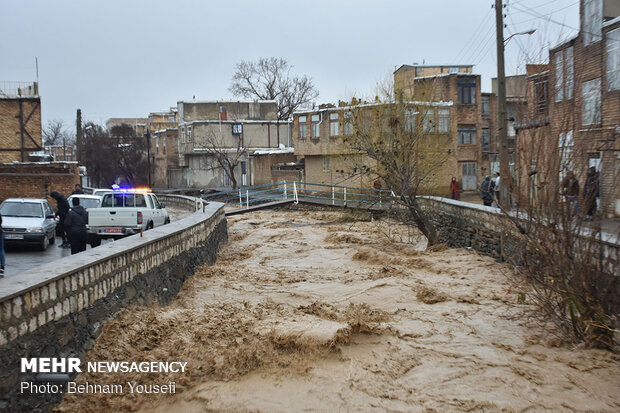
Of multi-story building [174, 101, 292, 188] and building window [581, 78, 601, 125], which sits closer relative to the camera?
building window [581, 78, 601, 125]

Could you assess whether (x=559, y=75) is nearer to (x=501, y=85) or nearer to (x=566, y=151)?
(x=566, y=151)

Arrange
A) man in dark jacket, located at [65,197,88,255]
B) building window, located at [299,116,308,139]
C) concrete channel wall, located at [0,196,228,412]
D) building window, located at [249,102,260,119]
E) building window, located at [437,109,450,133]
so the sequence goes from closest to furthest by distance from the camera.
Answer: concrete channel wall, located at [0,196,228,412] < man in dark jacket, located at [65,197,88,255] < building window, located at [437,109,450,133] < building window, located at [299,116,308,139] < building window, located at [249,102,260,119]

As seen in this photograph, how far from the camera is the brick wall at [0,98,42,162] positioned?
4125cm

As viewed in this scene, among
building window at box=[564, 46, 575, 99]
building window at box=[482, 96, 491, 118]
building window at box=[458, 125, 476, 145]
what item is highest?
building window at box=[482, 96, 491, 118]

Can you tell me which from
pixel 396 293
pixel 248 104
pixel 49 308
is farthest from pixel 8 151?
pixel 49 308

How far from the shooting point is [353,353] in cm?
694

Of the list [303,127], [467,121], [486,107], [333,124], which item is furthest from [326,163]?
[486,107]

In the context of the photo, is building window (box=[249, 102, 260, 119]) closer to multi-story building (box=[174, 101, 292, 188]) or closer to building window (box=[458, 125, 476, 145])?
multi-story building (box=[174, 101, 292, 188])

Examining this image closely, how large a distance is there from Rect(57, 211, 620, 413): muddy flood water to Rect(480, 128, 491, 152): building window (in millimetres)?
40468

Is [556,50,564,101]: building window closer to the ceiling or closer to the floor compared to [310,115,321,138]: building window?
closer to the floor

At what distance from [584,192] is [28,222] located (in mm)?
15872

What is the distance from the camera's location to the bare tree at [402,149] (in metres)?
17.1

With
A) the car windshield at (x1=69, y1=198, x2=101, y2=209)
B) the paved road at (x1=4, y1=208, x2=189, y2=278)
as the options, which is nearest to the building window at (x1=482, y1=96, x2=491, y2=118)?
the car windshield at (x1=69, y1=198, x2=101, y2=209)

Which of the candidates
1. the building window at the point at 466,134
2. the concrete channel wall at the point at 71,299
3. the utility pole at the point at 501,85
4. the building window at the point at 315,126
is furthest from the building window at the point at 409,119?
the building window at the point at 466,134
